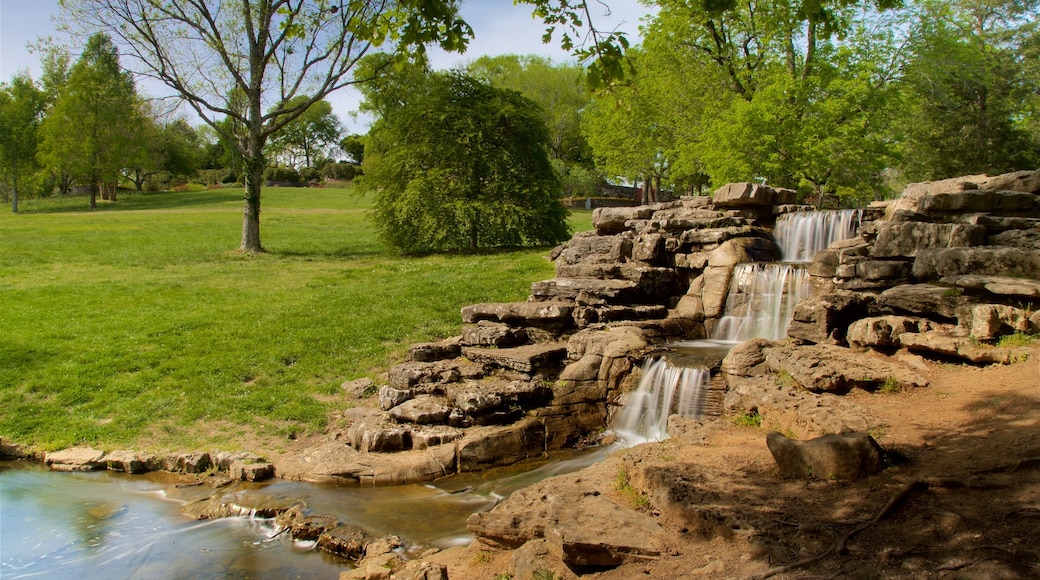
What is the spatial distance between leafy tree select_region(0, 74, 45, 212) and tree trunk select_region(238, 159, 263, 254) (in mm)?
27482

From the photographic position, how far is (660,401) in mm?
9797

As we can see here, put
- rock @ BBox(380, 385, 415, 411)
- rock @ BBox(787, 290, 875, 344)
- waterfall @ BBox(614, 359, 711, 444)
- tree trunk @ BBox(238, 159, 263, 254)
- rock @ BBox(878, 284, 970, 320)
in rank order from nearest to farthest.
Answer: rock @ BBox(878, 284, 970, 320) → waterfall @ BBox(614, 359, 711, 444) → rock @ BBox(787, 290, 875, 344) → rock @ BBox(380, 385, 415, 411) → tree trunk @ BBox(238, 159, 263, 254)

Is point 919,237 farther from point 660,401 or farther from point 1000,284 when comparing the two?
point 660,401

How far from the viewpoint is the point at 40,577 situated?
6.70m

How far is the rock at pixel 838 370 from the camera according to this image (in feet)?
26.5

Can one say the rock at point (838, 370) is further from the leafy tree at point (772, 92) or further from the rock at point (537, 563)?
the leafy tree at point (772, 92)

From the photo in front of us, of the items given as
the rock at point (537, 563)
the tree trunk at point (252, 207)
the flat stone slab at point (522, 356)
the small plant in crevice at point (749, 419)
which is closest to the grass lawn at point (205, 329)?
the tree trunk at point (252, 207)

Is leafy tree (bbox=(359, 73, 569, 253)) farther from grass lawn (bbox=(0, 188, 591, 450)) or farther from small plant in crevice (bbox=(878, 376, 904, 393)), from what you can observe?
small plant in crevice (bbox=(878, 376, 904, 393))

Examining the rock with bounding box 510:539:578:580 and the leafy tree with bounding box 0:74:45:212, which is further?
the leafy tree with bounding box 0:74:45:212

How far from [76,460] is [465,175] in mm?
16284

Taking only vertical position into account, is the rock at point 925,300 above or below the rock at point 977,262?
below

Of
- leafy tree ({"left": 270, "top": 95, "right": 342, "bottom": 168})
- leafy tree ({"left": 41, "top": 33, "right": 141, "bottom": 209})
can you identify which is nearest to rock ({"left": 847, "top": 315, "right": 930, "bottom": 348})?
leafy tree ({"left": 41, "top": 33, "right": 141, "bottom": 209})

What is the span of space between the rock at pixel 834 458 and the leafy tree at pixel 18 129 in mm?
49995

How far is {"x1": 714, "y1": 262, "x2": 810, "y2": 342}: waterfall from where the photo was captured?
11820mm
